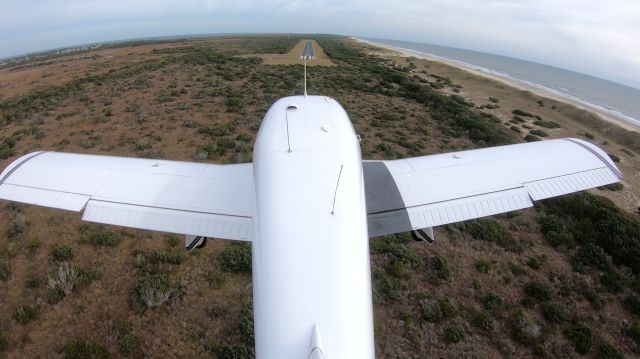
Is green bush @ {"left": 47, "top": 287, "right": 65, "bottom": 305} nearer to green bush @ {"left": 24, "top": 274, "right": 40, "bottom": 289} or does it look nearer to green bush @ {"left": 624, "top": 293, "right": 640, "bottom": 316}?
green bush @ {"left": 24, "top": 274, "right": 40, "bottom": 289}

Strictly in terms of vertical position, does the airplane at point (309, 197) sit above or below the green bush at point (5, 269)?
above

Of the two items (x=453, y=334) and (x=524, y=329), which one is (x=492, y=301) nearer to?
(x=524, y=329)

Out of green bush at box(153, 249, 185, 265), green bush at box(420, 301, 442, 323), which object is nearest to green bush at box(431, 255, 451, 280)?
green bush at box(420, 301, 442, 323)

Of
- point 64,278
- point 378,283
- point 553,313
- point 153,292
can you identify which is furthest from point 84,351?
point 553,313

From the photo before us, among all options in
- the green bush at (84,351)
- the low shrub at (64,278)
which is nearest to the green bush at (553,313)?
the green bush at (84,351)

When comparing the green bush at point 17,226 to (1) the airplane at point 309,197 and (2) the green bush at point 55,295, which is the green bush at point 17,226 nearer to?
(2) the green bush at point 55,295

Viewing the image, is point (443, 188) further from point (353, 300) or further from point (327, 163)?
point (353, 300)
